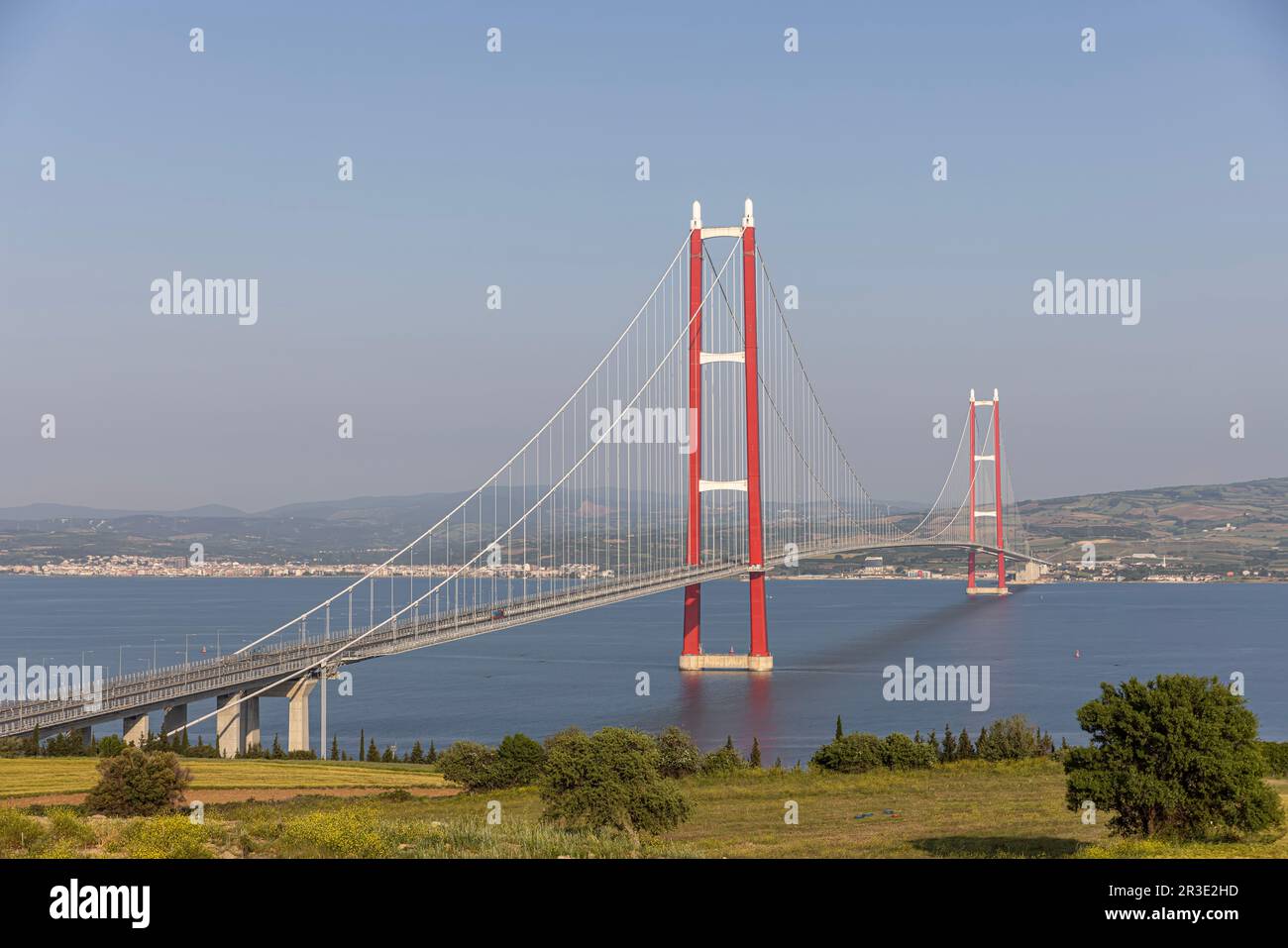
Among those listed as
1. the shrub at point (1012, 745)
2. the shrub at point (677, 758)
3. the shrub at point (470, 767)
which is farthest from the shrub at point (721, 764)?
the shrub at point (1012, 745)

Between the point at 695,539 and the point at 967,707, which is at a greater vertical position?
the point at 695,539

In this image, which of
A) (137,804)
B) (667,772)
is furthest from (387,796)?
(667,772)

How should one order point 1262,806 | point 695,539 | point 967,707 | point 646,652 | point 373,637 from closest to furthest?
1. point 1262,806
2. point 373,637
3. point 967,707
4. point 695,539
5. point 646,652

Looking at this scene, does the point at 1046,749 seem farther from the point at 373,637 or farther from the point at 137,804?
the point at 137,804

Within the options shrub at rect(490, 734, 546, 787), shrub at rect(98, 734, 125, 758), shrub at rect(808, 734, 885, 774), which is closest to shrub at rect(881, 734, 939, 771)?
shrub at rect(808, 734, 885, 774)

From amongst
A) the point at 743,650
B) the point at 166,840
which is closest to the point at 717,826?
the point at 166,840

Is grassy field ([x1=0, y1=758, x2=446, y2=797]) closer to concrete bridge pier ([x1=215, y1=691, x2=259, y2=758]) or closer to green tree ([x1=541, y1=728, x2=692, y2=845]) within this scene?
concrete bridge pier ([x1=215, y1=691, x2=259, y2=758])

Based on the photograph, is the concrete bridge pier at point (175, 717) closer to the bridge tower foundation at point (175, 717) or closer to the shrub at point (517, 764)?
the bridge tower foundation at point (175, 717)
